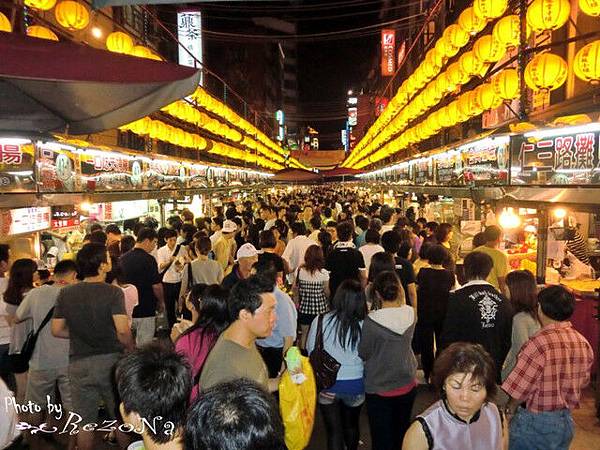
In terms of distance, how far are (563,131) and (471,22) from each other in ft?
9.26

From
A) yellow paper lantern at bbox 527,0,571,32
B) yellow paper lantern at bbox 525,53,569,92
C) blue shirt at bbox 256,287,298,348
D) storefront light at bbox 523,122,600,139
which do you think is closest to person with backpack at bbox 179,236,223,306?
blue shirt at bbox 256,287,298,348

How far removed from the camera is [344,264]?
7375 millimetres

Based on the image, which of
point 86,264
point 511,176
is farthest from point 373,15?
point 86,264

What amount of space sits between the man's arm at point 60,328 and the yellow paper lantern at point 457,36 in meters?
7.92

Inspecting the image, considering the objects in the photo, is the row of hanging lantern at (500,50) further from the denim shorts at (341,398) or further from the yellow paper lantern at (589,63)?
the denim shorts at (341,398)

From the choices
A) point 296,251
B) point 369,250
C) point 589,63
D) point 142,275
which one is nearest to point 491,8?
point 589,63

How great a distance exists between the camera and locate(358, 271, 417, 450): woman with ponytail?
4156mm

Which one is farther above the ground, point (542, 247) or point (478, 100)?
point (478, 100)

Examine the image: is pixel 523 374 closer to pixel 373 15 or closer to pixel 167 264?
pixel 167 264

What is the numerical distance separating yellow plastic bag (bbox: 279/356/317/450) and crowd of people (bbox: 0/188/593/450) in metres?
0.19

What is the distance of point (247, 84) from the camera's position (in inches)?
2207

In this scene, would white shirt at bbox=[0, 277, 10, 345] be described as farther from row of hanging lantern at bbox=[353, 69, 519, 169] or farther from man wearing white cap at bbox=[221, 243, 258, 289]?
row of hanging lantern at bbox=[353, 69, 519, 169]

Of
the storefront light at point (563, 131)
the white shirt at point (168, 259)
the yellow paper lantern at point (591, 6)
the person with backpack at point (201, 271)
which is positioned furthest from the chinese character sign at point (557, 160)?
the white shirt at point (168, 259)

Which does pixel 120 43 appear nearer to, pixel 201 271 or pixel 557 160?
pixel 201 271
